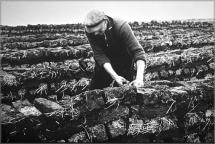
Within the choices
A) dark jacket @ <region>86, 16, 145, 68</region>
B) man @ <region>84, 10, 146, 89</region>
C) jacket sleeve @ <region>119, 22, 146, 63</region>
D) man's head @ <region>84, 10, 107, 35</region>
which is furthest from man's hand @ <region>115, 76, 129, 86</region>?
man's head @ <region>84, 10, 107, 35</region>

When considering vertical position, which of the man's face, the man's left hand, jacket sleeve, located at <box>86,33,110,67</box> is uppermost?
the man's face

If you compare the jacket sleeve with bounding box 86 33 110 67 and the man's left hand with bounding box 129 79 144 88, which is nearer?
the man's left hand with bounding box 129 79 144 88

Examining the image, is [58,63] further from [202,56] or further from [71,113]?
[202,56]

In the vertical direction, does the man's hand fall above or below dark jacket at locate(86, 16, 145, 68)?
below

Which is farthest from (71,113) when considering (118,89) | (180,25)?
(180,25)

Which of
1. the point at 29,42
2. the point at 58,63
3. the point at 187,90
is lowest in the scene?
the point at 187,90

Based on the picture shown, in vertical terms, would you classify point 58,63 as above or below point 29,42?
below

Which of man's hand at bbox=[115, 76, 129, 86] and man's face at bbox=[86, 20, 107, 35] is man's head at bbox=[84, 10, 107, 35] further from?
man's hand at bbox=[115, 76, 129, 86]

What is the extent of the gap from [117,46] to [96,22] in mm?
349

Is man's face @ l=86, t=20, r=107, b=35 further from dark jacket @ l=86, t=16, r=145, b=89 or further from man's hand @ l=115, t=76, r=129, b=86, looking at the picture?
man's hand @ l=115, t=76, r=129, b=86

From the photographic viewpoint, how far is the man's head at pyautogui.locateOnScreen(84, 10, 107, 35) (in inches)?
121

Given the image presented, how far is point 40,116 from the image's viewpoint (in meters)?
2.67

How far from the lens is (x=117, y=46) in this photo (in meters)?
3.12

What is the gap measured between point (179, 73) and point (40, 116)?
5.64 ft
